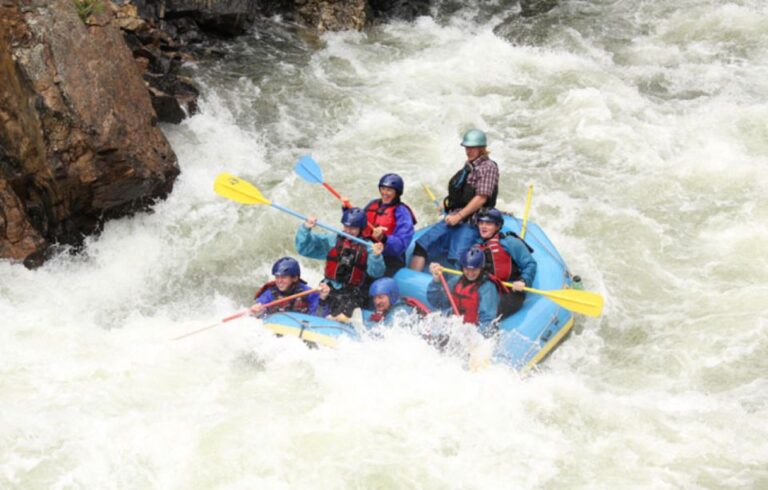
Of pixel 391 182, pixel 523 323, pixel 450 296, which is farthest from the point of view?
pixel 391 182

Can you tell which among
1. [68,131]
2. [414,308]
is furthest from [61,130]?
[414,308]

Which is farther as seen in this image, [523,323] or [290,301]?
[290,301]

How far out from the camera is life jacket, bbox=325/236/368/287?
6.02 meters

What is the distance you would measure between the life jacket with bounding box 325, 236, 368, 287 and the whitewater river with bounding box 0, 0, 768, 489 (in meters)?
0.68

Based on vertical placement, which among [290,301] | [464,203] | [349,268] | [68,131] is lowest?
[290,301]

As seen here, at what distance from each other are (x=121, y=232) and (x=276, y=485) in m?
3.56

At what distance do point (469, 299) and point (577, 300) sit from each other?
29.7 inches

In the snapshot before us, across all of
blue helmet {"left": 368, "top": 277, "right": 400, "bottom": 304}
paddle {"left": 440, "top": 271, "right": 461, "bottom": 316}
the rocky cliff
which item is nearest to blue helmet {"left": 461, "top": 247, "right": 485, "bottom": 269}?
paddle {"left": 440, "top": 271, "right": 461, "bottom": 316}

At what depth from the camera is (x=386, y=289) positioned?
582 cm

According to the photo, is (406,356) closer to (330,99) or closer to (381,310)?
(381,310)

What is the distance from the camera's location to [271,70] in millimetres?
10211

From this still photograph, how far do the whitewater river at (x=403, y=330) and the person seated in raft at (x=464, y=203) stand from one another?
→ 1113mm

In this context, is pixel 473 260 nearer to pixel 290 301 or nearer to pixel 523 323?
pixel 523 323

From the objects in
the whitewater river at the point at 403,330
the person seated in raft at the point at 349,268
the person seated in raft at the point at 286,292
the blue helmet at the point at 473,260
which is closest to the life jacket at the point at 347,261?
the person seated in raft at the point at 349,268
